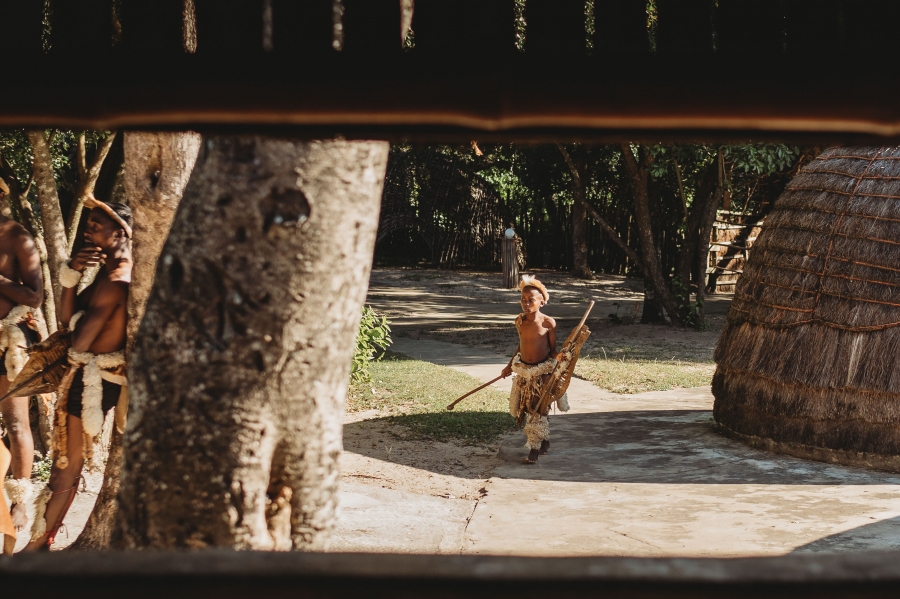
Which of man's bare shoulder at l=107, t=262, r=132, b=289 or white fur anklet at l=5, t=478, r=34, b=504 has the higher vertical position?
man's bare shoulder at l=107, t=262, r=132, b=289

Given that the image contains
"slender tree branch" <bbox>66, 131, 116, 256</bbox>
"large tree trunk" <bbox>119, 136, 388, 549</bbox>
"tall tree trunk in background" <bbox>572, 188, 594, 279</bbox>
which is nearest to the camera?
"large tree trunk" <bbox>119, 136, 388, 549</bbox>

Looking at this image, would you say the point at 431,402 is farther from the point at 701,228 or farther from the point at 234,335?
the point at 701,228

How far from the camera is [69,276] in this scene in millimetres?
4863

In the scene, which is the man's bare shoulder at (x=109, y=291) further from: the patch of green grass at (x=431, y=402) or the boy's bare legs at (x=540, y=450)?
the patch of green grass at (x=431, y=402)

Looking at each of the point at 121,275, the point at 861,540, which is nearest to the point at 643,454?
the point at 861,540

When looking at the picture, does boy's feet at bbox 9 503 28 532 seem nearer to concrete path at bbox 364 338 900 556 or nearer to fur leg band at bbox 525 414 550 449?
concrete path at bbox 364 338 900 556

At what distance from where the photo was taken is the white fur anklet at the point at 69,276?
15.9ft

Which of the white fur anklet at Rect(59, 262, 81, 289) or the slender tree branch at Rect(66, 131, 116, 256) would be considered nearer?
the white fur anklet at Rect(59, 262, 81, 289)

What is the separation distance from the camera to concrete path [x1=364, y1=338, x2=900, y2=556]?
5.45 m

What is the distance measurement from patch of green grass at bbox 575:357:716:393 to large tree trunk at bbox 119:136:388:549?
7.74 m

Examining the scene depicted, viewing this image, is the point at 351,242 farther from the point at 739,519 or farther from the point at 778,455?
the point at 778,455

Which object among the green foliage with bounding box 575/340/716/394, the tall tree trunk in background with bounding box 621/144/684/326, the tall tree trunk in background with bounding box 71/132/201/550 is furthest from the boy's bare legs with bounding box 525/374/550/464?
the tall tree trunk in background with bounding box 621/144/684/326

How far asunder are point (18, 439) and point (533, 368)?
12.5 ft

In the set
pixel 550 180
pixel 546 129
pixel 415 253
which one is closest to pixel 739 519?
pixel 546 129
